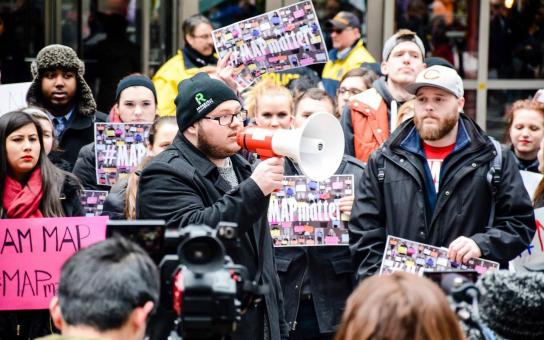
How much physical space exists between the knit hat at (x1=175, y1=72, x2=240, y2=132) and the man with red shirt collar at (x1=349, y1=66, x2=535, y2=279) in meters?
0.99

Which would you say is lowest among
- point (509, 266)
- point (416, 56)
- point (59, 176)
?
point (509, 266)

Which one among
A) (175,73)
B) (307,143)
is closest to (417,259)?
(307,143)

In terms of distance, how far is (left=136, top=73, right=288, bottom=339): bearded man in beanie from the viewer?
5.02 metres

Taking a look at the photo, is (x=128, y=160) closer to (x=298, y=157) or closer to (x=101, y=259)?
(x=298, y=157)

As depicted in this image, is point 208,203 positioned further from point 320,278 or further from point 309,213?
point 320,278

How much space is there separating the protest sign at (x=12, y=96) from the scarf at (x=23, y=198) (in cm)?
195

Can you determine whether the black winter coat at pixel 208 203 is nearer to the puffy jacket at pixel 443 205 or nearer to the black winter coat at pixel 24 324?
the puffy jacket at pixel 443 205

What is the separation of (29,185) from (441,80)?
2.25 metres

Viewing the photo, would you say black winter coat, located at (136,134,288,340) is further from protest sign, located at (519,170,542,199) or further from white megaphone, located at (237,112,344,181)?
protest sign, located at (519,170,542,199)

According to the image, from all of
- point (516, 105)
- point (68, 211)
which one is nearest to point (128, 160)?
point (68, 211)

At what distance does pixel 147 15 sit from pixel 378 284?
27.5 feet

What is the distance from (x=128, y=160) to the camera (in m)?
7.12

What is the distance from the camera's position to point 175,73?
946 cm

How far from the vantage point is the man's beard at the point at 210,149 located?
17.4 ft
